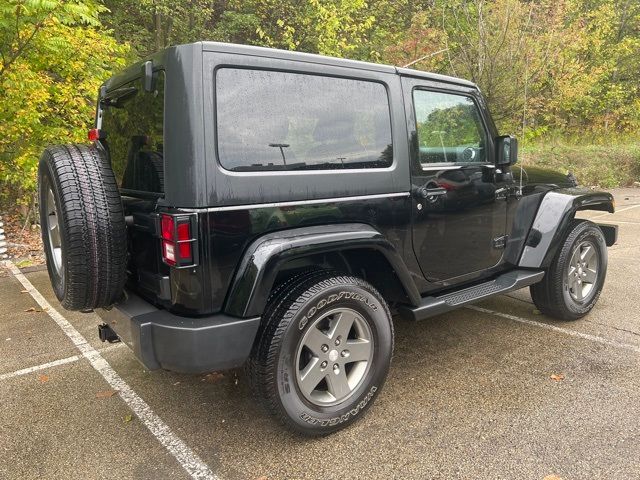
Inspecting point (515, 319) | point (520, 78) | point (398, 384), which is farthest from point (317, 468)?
point (520, 78)

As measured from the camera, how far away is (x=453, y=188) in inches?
124

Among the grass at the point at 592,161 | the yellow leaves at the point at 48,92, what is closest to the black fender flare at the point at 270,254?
the yellow leaves at the point at 48,92

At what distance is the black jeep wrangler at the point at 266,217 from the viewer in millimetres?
2168

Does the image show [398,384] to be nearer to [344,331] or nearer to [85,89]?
[344,331]

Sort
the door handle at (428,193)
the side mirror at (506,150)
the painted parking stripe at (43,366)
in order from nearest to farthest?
the door handle at (428,193)
the painted parking stripe at (43,366)
the side mirror at (506,150)

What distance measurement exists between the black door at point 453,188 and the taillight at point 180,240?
1423mm

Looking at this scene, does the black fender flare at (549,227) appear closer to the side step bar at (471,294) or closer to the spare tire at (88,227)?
the side step bar at (471,294)

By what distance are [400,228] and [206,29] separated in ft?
42.5

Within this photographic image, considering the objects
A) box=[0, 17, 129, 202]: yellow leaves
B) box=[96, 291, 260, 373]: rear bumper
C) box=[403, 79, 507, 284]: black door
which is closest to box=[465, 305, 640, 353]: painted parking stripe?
box=[403, 79, 507, 284]: black door

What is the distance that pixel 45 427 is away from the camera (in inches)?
105

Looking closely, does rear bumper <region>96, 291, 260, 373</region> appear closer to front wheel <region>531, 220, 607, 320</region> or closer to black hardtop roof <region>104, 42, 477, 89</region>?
black hardtop roof <region>104, 42, 477, 89</region>

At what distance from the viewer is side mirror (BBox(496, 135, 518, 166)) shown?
3.45 meters

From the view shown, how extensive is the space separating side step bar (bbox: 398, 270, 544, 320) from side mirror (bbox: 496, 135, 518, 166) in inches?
34.2

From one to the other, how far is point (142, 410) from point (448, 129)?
2719 millimetres
